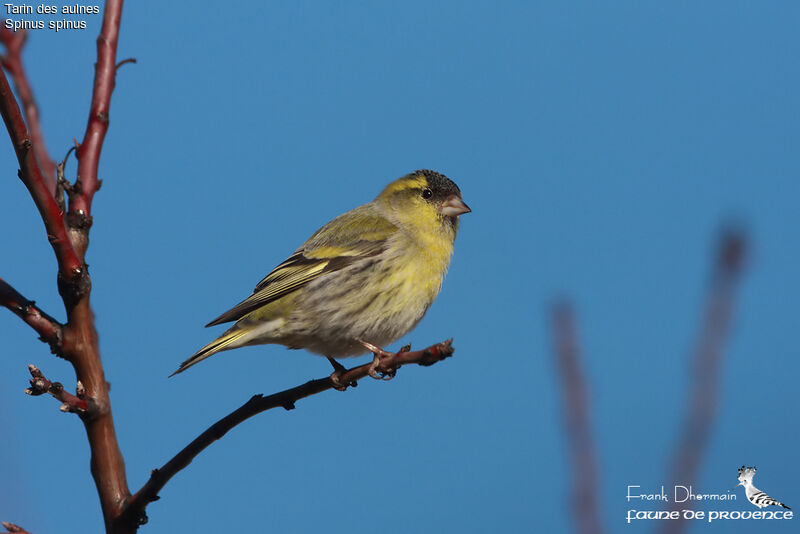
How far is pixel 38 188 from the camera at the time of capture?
7.41ft

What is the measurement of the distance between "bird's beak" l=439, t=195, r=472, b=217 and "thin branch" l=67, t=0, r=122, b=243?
377cm

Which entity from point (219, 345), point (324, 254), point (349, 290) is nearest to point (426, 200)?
point (324, 254)

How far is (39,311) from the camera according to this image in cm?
244

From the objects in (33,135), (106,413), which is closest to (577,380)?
(33,135)

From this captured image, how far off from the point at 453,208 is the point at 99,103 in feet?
12.6

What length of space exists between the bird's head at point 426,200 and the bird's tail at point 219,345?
1671 mm

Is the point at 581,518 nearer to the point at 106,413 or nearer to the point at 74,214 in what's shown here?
the point at 106,413

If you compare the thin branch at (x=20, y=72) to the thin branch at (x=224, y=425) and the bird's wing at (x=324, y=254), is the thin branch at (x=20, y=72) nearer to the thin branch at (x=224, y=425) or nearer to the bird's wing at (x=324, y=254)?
the thin branch at (x=224, y=425)

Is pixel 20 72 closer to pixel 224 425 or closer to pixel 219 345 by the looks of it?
pixel 224 425

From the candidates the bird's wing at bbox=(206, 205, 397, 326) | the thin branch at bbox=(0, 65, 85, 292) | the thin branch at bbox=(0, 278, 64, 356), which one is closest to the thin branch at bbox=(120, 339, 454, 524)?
the thin branch at bbox=(0, 278, 64, 356)

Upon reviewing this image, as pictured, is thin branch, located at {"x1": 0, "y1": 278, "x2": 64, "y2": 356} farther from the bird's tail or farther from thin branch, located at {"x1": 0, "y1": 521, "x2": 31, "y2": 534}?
the bird's tail

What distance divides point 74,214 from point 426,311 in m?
3.28

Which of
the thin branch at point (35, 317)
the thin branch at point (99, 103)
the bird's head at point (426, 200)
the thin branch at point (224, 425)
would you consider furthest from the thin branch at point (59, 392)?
the bird's head at point (426, 200)

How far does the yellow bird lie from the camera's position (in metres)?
5.16
